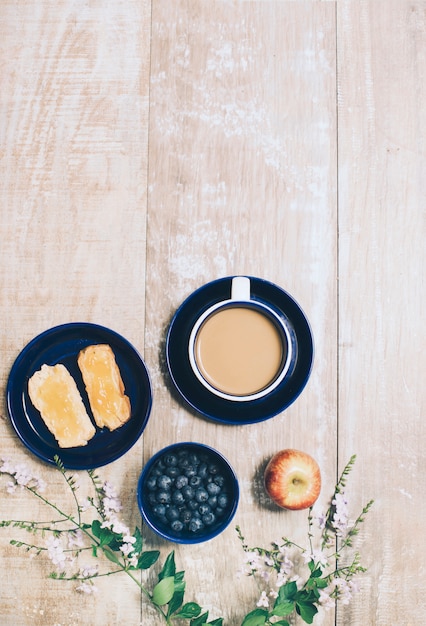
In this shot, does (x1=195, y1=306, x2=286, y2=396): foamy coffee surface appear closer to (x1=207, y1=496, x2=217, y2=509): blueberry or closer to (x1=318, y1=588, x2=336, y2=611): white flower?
(x1=207, y1=496, x2=217, y2=509): blueberry

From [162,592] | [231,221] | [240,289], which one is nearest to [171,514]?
[162,592]

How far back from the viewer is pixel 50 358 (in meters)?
1.11

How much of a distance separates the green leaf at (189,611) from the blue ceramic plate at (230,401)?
1.09ft

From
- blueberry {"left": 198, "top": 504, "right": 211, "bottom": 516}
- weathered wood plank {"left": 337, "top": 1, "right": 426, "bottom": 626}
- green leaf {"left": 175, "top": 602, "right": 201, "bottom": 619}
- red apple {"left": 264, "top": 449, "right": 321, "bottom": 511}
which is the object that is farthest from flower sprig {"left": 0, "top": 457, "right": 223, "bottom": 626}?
weathered wood plank {"left": 337, "top": 1, "right": 426, "bottom": 626}

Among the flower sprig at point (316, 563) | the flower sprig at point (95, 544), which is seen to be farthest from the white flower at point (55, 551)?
the flower sprig at point (316, 563)

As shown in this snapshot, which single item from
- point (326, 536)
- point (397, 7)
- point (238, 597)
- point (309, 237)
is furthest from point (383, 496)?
point (397, 7)

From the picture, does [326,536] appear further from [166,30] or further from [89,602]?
[166,30]

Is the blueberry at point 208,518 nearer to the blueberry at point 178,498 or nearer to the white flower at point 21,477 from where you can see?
the blueberry at point 178,498

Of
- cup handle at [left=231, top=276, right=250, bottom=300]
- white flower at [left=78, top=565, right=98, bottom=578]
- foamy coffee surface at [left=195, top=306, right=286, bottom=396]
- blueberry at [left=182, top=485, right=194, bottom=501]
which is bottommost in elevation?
white flower at [left=78, top=565, right=98, bottom=578]

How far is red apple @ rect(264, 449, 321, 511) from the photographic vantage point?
41.3 inches

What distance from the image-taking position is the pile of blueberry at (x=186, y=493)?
1.04 metres

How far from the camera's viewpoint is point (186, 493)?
3.41ft

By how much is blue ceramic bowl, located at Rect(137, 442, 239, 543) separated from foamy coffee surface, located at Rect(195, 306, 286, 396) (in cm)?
13

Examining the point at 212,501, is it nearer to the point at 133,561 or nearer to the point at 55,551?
the point at 133,561
